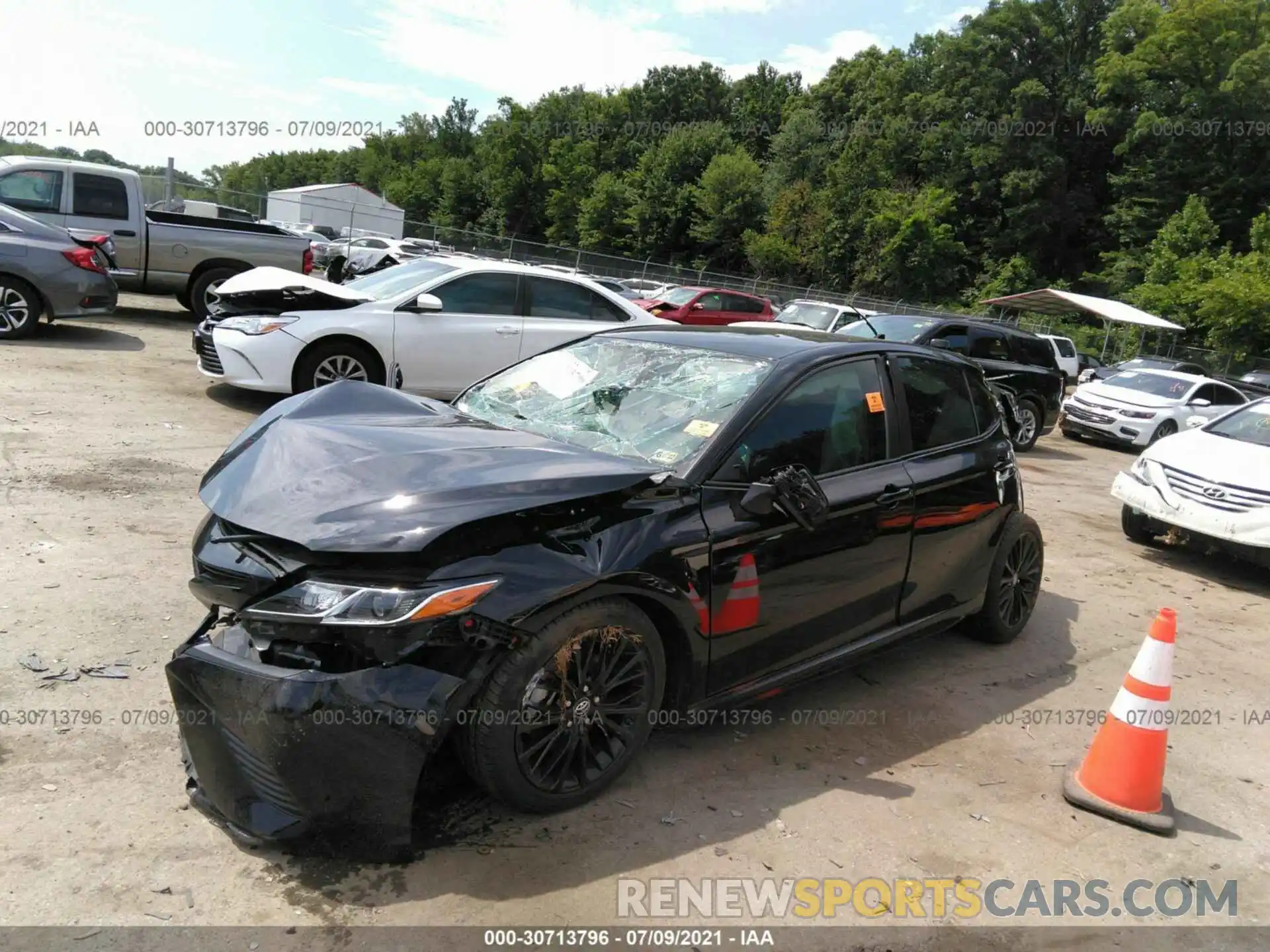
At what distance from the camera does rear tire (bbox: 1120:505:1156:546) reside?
8109mm

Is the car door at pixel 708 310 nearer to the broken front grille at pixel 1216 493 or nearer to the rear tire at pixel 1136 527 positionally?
the rear tire at pixel 1136 527

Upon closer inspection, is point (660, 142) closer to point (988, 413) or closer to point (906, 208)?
point (906, 208)

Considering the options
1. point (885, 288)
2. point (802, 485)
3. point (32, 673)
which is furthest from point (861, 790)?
point (885, 288)

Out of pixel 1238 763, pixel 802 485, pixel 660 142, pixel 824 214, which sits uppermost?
pixel 660 142

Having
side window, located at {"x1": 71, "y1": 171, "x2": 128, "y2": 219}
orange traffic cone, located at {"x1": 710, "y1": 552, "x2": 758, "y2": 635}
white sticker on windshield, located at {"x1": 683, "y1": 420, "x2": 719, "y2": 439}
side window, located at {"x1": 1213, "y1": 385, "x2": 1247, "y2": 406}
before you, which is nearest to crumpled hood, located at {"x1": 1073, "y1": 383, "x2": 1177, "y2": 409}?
side window, located at {"x1": 1213, "y1": 385, "x2": 1247, "y2": 406}

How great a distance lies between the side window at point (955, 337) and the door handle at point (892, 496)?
869 centimetres

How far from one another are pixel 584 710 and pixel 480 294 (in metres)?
6.67

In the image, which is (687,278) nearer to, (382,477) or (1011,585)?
(1011,585)

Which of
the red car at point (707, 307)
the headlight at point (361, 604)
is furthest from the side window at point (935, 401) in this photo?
the red car at point (707, 307)

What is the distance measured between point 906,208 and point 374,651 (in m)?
54.8

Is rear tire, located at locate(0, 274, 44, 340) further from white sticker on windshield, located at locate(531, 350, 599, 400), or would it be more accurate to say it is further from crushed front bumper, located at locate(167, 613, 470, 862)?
crushed front bumper, located at locate(167, 613, 470, 862)

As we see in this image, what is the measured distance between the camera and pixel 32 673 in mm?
3586

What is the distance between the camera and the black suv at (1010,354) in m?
12.2

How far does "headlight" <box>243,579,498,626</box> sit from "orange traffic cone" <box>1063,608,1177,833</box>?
8.75 ft
